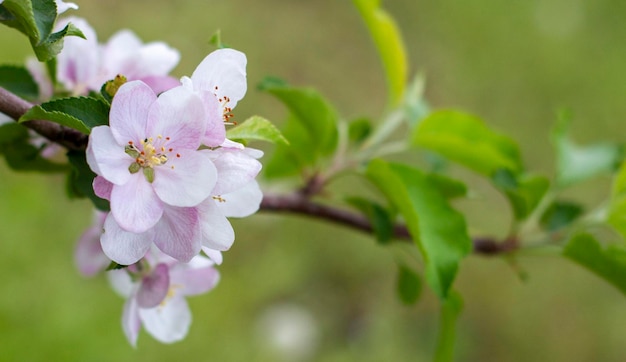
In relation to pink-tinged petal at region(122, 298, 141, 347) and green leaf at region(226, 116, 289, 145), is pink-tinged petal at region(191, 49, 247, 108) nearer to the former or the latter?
green leaf at region(226, 116, 289, 145)

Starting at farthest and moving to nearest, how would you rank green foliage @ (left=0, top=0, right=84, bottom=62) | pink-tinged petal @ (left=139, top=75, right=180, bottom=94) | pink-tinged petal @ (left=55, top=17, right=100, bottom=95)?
pink-tinged petal @ (left=55, top=17, right=100, bottom=95)
pink-tinged petal @ (left=139, top=75, right=180, bottom=94)
green foliage @ (left=0, top=0, right=84, bottom=62)

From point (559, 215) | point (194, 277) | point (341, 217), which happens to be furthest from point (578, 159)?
point (194, 277)

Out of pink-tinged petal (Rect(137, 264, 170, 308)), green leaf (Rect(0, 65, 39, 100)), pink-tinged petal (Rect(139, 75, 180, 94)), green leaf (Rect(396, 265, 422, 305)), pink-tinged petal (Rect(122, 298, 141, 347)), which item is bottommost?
green leaf (Rect(396, 265, 422, 305))

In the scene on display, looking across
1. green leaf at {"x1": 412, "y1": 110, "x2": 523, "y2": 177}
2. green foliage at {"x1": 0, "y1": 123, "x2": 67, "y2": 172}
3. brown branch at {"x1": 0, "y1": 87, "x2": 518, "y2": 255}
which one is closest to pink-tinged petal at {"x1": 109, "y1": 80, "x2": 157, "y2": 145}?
green foliage at {"x1": 0, "y1": 123, "x2": 67, "y2": 172}

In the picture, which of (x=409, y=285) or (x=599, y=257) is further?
(x=409, y=285)

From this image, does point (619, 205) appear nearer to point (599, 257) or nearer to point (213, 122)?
point (599, 257)

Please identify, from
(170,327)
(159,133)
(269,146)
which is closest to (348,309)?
(269,146)

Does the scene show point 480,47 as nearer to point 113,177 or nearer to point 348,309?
point 348,309
